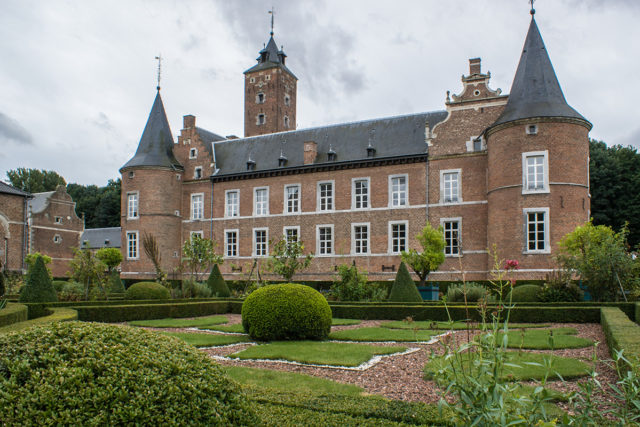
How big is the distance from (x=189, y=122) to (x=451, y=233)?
17.7 meters

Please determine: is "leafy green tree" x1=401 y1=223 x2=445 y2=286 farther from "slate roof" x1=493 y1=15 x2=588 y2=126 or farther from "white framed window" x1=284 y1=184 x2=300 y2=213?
"white framed window" x1=284 y1=184 x2=300 y2=213

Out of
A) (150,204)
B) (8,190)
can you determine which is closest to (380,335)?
(150,204)

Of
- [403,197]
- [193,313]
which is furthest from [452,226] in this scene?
[193,313]

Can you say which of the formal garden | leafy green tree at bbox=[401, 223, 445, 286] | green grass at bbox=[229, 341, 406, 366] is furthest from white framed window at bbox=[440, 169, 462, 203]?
green grass at bbox=[229, 341, 406, 366]

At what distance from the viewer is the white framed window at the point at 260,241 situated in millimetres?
30641

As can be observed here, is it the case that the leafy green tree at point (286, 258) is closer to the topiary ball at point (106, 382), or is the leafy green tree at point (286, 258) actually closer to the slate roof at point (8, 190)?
the topiary ball at point (106, 382)

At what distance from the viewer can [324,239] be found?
29.1m

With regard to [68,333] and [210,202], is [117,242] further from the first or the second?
[68,333]

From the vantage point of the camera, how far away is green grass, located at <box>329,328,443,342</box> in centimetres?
1056

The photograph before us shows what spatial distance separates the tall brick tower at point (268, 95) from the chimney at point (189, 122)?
31.0ft

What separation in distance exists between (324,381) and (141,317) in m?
9.80

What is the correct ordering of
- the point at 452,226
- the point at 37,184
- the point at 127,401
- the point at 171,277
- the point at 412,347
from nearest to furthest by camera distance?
the point at 127,401 < the point at 412,347 < the point at 452,226 < the point at 171,277 < the point at 37,184

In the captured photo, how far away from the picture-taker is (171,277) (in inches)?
1223

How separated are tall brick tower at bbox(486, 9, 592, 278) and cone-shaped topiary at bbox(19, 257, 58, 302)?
17474mm
